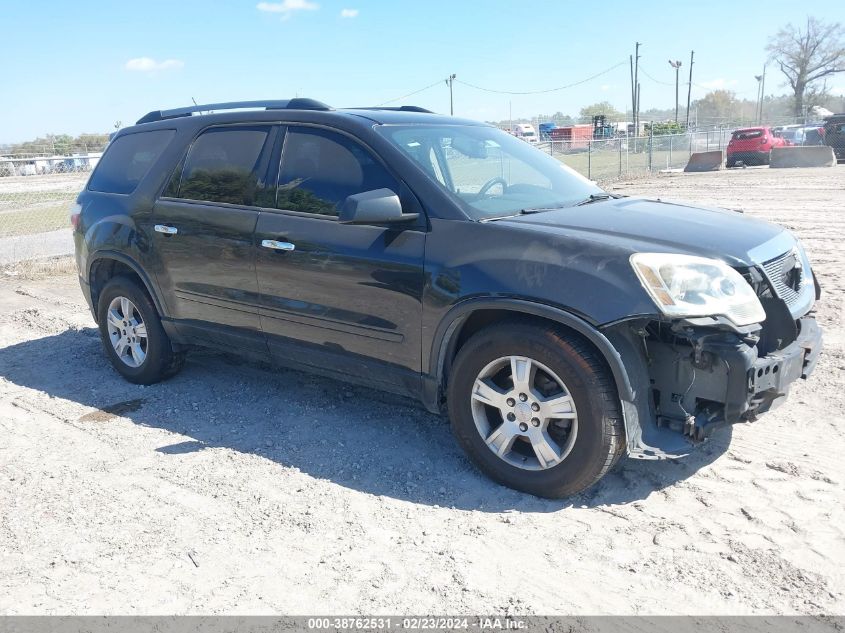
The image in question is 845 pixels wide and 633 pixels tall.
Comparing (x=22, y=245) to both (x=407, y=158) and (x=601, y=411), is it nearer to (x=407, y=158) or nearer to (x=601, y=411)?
(x=407, y=158)

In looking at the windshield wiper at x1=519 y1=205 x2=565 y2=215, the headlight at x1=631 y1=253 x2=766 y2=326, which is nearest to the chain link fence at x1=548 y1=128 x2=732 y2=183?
the windshield wiper at x1=519 y1=205 x2=565 y2=215

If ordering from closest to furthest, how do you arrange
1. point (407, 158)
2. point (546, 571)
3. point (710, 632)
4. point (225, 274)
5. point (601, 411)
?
point (710, 632) → point (546, 571) → point (601, 411) → point (407, 158) → point (225, 274)

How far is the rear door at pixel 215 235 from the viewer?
4.52 m

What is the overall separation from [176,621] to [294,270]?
2.12 metres

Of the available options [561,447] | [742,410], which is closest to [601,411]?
[561,447]

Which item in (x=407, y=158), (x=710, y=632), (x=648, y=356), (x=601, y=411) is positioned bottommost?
(x=710, y=632)

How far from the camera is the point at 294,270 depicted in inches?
167

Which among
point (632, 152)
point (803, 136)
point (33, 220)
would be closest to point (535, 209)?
point (33, 220)

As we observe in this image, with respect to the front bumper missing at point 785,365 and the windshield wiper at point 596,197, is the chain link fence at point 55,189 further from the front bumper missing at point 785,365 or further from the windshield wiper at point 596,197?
the front bumper missing at point 785,365

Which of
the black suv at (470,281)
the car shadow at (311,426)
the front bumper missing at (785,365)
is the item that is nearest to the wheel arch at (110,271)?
the black suv at (470,281)

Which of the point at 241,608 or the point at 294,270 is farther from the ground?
the point at 294,270

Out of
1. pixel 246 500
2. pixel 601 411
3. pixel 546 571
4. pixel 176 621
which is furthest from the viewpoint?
pixel 246 500

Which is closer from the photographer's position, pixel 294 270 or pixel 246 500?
pixel 246 500

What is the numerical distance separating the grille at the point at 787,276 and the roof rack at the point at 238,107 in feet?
9.12
